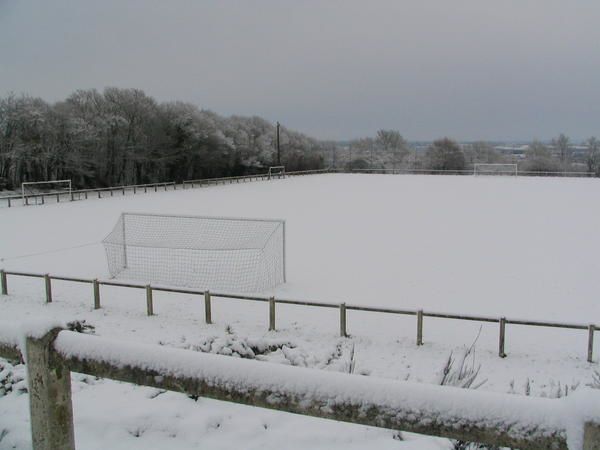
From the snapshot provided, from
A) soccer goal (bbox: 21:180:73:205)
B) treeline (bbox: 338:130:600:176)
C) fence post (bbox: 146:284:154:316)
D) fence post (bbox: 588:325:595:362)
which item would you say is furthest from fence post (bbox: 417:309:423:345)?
treeline (bbox: 338:130:600:176)

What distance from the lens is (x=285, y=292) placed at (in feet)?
41.3

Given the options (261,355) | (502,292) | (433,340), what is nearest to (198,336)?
(261,355)

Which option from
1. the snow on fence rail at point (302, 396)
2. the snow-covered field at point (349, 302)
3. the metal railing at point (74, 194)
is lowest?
the snow-covered field at point (349, 302)

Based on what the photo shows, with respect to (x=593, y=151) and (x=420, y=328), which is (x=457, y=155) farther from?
(x=420, y=328)

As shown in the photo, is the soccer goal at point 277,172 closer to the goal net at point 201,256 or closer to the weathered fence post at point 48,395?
the goal net at point 201,256

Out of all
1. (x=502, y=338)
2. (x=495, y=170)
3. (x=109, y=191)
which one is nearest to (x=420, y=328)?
(x=502, y=338)

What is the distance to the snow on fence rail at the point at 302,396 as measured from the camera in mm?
1306

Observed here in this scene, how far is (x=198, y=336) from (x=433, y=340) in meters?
3.88

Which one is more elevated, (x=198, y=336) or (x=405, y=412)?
(x=405, y=412)

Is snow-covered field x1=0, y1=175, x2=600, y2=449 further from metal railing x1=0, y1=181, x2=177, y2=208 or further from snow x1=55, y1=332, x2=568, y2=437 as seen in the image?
metal railing x1=0, y1=181, x2=177, y2=208

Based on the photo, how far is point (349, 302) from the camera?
11656 mm

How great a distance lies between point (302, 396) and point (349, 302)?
10267mm

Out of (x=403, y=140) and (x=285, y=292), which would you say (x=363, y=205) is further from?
(x=403, y=140)

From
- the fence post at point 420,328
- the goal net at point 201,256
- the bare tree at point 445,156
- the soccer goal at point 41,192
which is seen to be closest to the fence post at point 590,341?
the fence post at point 420,328
